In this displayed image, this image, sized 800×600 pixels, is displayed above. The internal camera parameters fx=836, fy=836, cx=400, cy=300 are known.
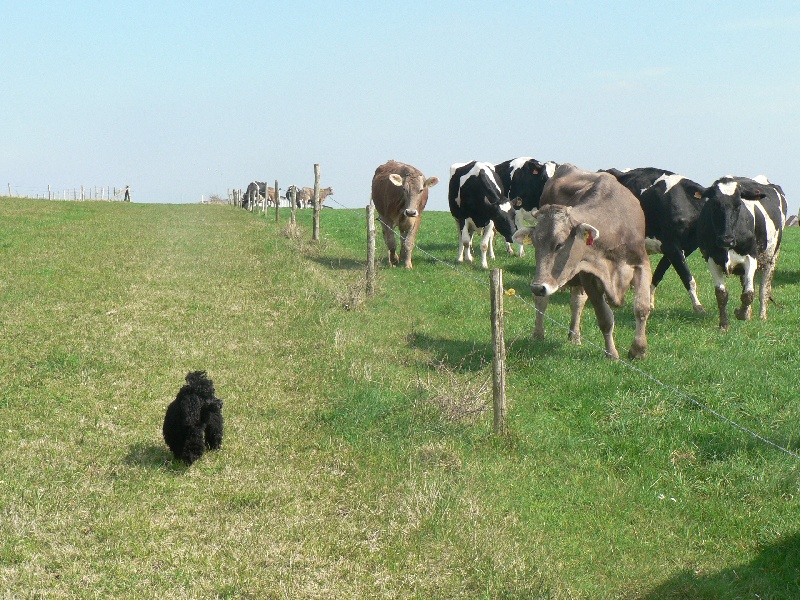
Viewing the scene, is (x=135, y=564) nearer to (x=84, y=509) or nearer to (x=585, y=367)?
(x=84, y=509)

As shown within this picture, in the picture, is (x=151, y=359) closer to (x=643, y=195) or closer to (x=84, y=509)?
(x=84, y=509)

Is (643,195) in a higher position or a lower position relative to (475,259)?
higher

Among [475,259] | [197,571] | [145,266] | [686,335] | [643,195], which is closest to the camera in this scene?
[197,571]

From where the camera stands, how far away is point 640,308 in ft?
35.0

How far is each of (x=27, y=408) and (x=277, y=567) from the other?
4.16 m

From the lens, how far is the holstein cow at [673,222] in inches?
557

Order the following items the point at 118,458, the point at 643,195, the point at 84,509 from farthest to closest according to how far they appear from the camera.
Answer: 1. the point at 643,195
2. the point at 118,458
3. the point at 84,509

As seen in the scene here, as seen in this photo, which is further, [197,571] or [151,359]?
[151,359]

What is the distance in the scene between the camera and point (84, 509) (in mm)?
6164

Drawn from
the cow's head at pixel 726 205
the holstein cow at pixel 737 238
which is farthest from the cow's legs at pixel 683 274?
the cow's head at pixel 726 205

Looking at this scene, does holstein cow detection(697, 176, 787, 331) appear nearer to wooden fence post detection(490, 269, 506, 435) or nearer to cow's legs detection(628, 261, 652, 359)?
cow's legs detection(628, 261, 652, 359)

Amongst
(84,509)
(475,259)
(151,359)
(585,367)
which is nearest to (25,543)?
(84,509)

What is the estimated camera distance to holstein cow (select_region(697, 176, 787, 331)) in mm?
12828

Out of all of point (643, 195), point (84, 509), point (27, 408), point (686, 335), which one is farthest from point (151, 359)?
point (643, 195)
